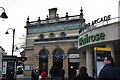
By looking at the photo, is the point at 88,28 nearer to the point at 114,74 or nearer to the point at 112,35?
the point at 112,35

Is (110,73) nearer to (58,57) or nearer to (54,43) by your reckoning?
(58,57)

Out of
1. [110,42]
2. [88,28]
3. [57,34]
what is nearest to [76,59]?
[57,34]

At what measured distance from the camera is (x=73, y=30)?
52031mm

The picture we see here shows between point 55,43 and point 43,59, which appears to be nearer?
point 55,43

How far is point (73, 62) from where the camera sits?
4878 centimetres

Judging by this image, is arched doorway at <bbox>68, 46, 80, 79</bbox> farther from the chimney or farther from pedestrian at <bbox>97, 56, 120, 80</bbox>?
pedestrian at <bbox>97, 56, 120, 80</bbox>

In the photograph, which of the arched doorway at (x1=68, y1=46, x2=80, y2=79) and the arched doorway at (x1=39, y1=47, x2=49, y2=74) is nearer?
the arched doorway at (x1=68, y1=46, x2=80, y2=79)

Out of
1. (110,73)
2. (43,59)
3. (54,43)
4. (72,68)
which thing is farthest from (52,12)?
(110,73)

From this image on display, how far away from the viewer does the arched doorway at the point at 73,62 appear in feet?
159

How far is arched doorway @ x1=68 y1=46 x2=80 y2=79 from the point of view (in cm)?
4838

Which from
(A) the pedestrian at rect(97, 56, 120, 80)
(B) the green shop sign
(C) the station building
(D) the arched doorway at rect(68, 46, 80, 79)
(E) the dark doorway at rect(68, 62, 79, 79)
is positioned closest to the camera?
(A) the pedestrian at rect(97, 56, 120, 80)

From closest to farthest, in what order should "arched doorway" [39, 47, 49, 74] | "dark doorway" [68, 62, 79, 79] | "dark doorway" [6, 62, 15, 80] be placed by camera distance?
"dark doorway" [6, 62, 15, 80] < "dark doorway" [68, 62, 79, 79] < "arched doorway" [39, 47, 49, 74]

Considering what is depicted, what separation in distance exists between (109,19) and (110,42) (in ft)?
6.07

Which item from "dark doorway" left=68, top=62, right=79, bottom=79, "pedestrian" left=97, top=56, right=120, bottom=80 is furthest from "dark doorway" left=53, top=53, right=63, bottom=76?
"pedestrian" left=97, top=56, right=120, bottom=80
